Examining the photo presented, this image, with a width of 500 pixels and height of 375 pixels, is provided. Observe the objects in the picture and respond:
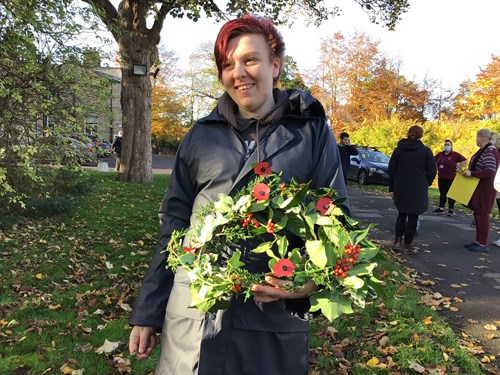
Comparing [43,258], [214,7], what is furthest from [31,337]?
[214,7]

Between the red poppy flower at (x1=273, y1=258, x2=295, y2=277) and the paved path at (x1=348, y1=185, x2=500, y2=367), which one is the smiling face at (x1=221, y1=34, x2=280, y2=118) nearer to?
the red poppy flower at (x1=273, y1=258, x2=295, y2=277)

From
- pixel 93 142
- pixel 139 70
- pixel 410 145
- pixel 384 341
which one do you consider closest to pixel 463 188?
pixel 410 145

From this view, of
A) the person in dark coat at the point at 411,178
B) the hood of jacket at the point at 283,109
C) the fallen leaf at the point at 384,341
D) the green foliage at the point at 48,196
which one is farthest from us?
the green foliage at the point at 48,196

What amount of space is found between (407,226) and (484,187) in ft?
4.68

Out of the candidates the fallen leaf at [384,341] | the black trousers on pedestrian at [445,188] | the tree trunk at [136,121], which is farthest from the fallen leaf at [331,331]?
the tree trunk at [136,121]

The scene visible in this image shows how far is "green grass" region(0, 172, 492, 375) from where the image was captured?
3301 millimetres

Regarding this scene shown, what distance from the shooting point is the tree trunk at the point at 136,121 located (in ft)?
40.5

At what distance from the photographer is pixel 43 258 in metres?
5.72

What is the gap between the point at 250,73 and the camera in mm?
1607

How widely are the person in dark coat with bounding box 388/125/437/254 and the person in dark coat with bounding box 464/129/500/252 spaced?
0.96m

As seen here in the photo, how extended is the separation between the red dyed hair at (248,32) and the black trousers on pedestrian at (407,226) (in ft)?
18.6

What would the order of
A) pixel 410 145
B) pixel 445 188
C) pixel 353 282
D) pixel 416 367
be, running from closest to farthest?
pixel 353 282, pixel 416 367, pixel 410 145, pixel 445 188

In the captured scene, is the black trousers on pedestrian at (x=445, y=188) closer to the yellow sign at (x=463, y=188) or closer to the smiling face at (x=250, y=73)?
the yellow sign at (x=463, y=188)

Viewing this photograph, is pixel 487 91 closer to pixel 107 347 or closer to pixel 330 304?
pixel 107 347
